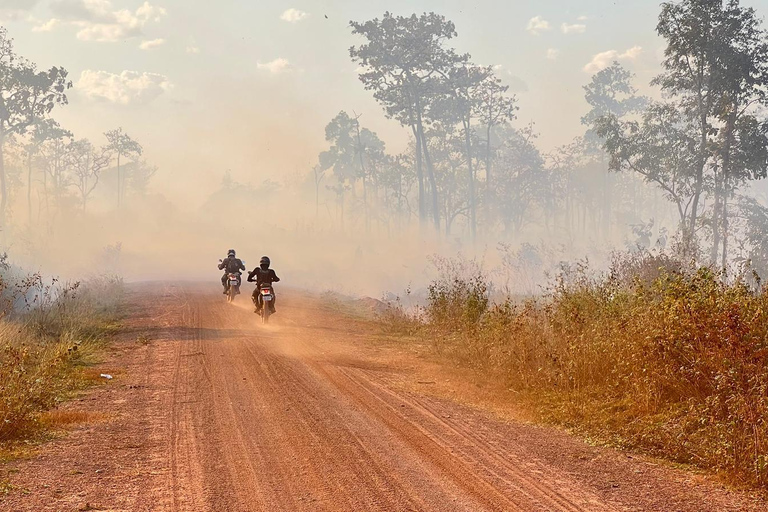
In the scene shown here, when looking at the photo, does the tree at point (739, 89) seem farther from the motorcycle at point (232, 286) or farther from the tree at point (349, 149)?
the tree at point (349, 149)

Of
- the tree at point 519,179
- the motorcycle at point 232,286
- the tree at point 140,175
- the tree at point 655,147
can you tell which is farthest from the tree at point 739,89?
the tree at point 140,175

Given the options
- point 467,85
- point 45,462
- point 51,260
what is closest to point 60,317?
point 45,462

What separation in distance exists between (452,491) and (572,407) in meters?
3.61

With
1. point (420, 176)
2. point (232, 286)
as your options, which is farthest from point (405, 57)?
point (232, 286)

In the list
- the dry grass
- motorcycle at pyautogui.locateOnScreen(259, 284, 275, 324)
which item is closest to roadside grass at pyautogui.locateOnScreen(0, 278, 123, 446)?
the dry grass

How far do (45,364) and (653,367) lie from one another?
9394mm

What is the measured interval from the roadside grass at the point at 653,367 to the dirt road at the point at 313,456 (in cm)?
60

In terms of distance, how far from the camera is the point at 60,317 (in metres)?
16.3

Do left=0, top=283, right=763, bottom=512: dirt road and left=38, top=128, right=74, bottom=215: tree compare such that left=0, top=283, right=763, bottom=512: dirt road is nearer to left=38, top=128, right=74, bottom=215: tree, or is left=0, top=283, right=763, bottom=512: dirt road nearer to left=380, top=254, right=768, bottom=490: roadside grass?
left=380, top=254, right=768, bottom=490: roadside grass

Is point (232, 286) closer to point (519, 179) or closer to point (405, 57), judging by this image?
point (405, 57)

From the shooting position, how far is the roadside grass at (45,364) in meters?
7.85

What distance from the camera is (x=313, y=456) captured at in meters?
7.09

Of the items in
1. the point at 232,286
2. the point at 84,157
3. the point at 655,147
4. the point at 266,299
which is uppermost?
the point at 84,157

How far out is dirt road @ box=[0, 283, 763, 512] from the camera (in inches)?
232
